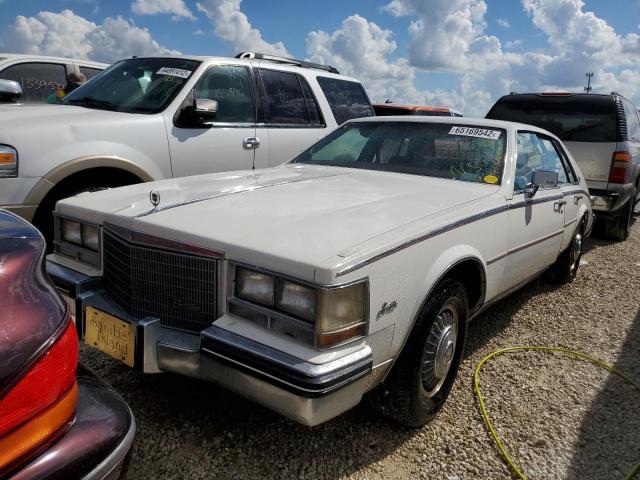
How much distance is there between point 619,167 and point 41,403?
6.77 m

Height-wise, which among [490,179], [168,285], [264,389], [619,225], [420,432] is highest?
[490,179]

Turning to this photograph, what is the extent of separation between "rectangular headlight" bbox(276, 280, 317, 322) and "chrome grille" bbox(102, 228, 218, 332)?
303 mm

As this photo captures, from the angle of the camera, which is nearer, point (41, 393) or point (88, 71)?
point (41, 393)

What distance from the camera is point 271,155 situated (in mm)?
5031

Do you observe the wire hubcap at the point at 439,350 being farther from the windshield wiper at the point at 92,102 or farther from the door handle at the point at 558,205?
the windshield wiper at the point at 92,102

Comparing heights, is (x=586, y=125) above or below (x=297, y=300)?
above

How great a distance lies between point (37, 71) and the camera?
7.21m

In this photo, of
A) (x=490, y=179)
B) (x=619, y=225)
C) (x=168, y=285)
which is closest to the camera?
(x=168, y=285)

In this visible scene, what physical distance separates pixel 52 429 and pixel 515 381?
2640mm

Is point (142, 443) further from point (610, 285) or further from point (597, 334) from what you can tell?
point (610, 285)

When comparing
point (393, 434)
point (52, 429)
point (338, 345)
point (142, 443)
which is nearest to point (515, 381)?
point (393, 434)

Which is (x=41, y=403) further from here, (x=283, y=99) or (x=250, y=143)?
(x=283, y=99)

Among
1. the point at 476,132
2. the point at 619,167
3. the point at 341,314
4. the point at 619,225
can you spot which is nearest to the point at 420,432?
the point at 341,314

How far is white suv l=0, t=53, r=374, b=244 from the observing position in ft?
11.7
